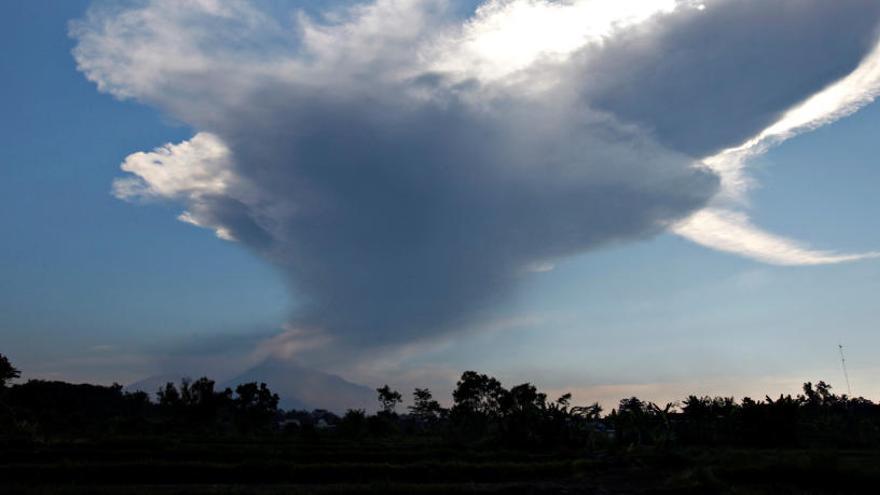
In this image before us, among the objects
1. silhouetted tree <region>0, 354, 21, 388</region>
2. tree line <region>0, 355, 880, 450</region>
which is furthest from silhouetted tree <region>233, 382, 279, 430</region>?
silhouetted tree <region>0, 354, 21, 388</region>

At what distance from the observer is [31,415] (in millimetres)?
65750

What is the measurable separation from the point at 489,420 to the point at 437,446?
37.8 metres

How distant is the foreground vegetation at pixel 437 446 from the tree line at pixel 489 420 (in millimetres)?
205

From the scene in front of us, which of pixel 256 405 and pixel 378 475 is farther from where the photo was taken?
pixel 256 405

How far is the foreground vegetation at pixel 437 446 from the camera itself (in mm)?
29469

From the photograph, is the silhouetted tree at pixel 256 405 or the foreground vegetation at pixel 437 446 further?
the silhouetted tree at pixel 256 405

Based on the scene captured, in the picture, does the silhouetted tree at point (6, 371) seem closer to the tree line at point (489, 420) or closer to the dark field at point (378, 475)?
the tree line at point (489, 420)

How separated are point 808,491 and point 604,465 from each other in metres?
12.7

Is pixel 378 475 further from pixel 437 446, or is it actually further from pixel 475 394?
pixel 475 394

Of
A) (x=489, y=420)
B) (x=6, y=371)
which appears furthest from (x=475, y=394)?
(x=6, y=371)

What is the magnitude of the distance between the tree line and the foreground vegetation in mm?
205

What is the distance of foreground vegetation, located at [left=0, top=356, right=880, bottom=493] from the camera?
29.5m

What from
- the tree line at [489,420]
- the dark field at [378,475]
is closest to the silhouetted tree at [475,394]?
the tree line at [489,420]

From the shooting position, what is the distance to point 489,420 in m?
89.1
